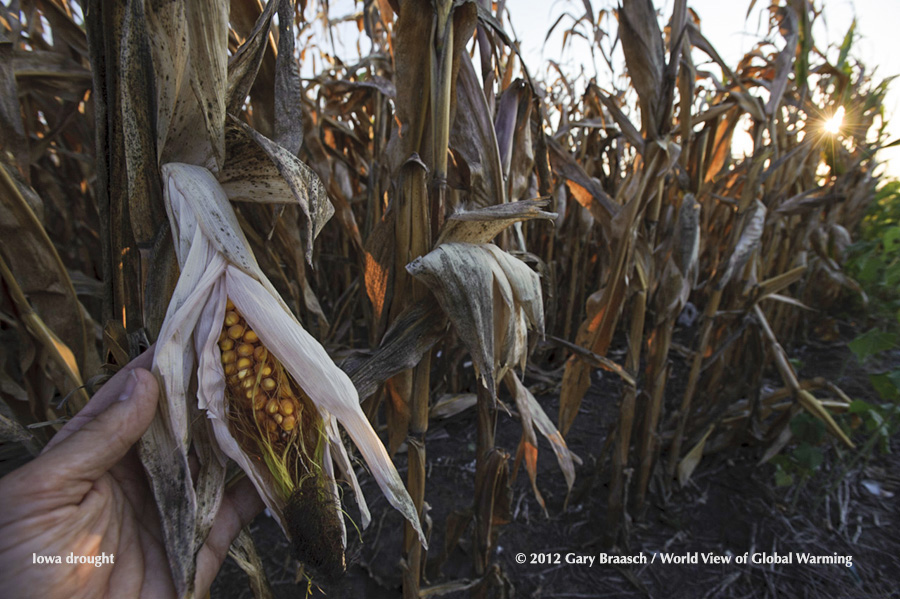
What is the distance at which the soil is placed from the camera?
4.87ft

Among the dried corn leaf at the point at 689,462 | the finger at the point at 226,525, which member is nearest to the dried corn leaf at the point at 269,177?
the finger at the point at 226,525

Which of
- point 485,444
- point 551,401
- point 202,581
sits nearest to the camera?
point 202,581

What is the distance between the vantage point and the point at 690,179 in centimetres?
160

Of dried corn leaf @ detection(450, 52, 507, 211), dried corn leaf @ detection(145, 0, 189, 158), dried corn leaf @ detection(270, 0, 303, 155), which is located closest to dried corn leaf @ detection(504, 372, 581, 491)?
dried corn leaf @ detection(450, 52, 507, 211)

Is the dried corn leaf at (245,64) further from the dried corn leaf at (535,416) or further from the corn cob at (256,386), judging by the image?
the dried corn leaf at (535,416)

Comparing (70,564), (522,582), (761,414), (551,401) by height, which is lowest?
(522,582)

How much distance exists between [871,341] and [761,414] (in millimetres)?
549

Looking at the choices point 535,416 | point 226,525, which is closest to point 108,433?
point 226,525

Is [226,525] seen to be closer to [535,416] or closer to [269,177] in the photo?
[269,177]

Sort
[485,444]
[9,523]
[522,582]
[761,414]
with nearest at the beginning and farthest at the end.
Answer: [9,523] → [485,444] → [522,582] → [761,414]

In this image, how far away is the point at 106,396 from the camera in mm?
649

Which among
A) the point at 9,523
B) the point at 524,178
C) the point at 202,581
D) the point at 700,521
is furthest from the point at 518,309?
the point at 700,521

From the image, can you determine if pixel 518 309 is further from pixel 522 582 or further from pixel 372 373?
pixel 522 582

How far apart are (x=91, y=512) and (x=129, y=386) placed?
230mm
